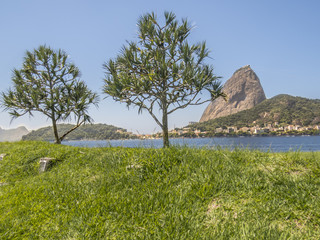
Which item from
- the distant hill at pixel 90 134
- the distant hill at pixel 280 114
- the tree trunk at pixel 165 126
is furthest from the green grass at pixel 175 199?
the distant hill at pixel 280 114

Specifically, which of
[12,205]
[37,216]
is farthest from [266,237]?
[12,205]

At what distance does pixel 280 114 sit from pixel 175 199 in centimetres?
10275

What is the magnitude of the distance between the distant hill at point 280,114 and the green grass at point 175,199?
80333mm

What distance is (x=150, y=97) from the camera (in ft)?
44.2

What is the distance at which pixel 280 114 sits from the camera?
9244 centimetres

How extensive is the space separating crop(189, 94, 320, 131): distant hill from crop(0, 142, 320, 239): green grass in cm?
8033

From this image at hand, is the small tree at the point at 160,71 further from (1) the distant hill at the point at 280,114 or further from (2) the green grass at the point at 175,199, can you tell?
(1) the distant hill at the point at 280,114

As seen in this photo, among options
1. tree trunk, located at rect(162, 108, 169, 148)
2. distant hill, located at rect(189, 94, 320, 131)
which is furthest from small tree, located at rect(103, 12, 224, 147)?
distant hill, located at rect(189, 94, 320, 131)

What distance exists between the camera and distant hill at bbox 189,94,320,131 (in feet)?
295

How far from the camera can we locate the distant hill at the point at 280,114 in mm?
89938

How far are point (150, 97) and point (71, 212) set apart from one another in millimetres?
9893

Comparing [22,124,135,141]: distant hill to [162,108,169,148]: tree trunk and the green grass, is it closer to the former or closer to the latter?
[162,108,169,148]: tree trunk

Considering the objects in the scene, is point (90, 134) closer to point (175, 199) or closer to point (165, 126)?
point (165, 126)

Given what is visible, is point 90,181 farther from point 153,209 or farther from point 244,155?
point 244,155
